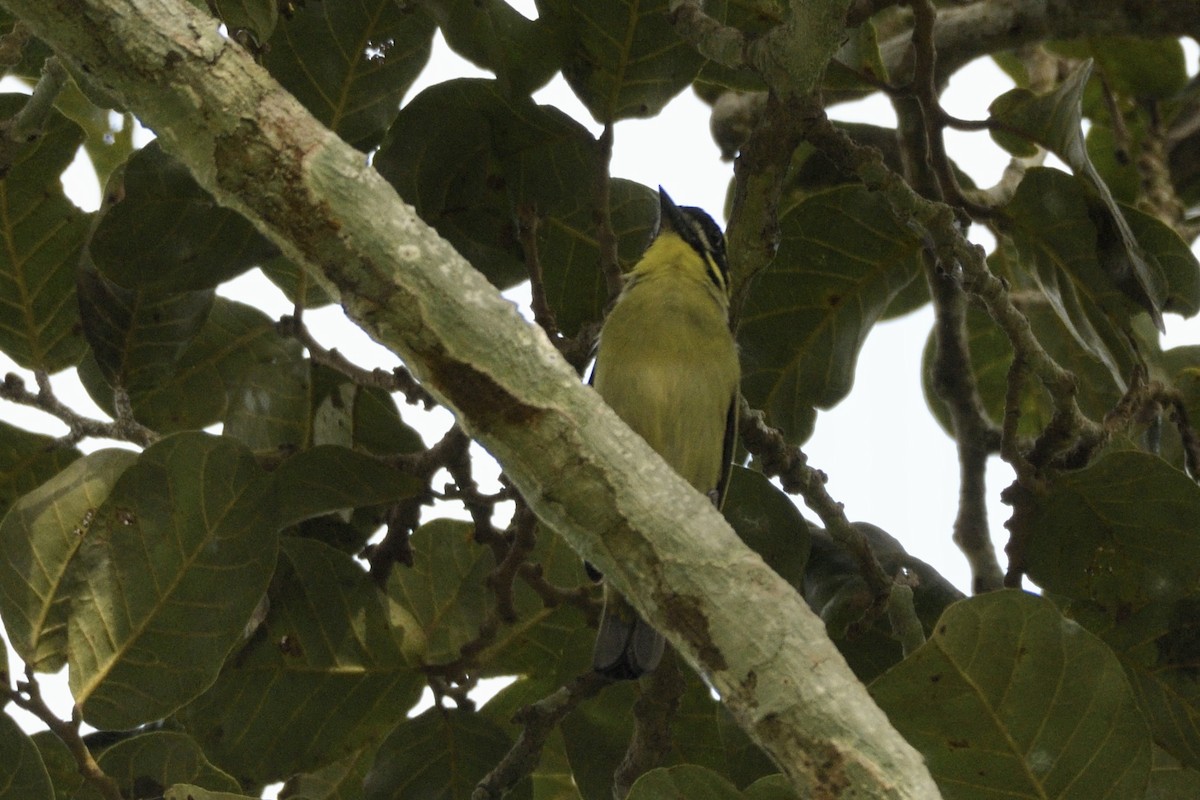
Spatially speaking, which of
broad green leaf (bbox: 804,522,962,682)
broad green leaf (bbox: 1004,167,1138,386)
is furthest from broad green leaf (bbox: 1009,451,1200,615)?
broad green leaf (bbox: 1004,167,1138,386)

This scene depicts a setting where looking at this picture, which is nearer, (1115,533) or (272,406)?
(1115,533)

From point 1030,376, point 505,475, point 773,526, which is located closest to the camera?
point 505,475

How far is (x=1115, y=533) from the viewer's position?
8.90 feet

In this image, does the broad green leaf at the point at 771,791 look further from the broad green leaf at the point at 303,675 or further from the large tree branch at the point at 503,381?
the broad green leaf at the point at 303,675

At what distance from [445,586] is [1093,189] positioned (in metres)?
1.60

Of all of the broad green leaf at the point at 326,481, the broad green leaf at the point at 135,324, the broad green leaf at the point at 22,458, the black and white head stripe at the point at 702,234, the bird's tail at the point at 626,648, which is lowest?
the bird's tail at the point at 626,648

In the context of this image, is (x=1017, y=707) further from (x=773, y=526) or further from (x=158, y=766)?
(x=158, y=766)

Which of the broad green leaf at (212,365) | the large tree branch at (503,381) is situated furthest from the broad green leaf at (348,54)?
the large tree branch at (503,381)

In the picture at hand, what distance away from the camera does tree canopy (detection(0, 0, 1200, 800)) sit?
84.5 inches

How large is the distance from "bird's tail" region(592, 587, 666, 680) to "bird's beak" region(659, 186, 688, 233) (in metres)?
1.09

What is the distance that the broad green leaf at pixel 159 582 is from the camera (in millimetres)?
2453

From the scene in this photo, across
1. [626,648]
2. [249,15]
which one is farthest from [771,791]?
[249,15]

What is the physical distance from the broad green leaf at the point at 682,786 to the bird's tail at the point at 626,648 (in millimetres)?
455

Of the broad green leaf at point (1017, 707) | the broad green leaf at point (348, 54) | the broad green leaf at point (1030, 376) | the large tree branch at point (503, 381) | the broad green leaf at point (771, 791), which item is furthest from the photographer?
the broad green leaf at point (1030, 376)
